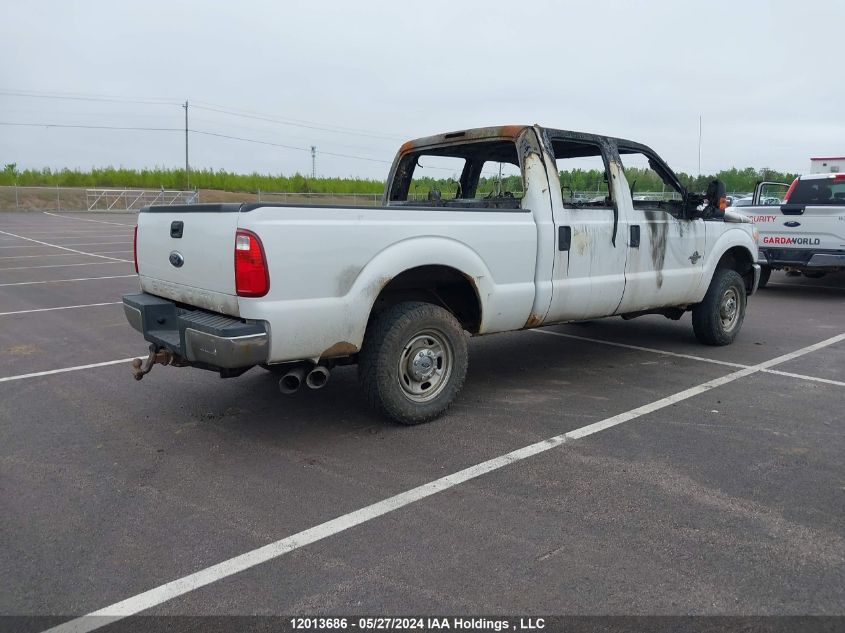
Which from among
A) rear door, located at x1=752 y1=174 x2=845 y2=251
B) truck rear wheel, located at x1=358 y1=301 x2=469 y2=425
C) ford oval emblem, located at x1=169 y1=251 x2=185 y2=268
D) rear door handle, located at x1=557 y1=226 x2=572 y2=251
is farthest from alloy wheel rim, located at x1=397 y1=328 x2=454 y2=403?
rear door, located at x1=752 y1=174 x2=845 y2=251

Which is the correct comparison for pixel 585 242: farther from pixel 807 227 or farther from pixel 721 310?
pixel 807 227

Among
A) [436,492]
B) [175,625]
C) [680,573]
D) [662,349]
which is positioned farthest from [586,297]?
[175,625]

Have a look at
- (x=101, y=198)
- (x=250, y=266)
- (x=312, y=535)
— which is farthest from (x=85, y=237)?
(x=101, y=198)

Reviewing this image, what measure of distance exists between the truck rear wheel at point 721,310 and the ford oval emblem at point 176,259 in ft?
16.8

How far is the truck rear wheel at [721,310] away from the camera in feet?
23.9

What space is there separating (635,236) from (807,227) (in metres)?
6.53

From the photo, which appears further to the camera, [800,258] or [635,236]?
[800,258]

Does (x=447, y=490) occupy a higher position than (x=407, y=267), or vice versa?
(x=407, y=267)

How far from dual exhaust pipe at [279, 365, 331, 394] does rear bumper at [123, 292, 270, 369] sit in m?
0.31

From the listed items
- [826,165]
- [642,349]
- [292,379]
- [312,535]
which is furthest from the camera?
[826,165]

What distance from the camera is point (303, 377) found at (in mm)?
4453

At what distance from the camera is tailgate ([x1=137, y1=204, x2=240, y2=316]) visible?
4.16 meters

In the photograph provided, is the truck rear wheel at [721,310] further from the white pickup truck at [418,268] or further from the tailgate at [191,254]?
the tailgate at [191,254]

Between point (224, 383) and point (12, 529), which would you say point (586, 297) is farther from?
point (12, 529)
